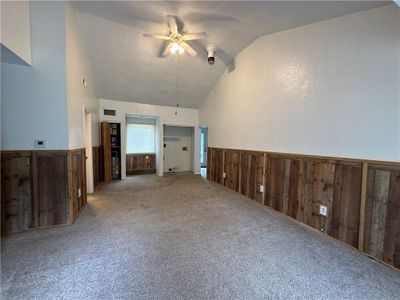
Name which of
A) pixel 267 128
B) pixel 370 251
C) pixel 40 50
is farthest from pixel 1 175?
pixel 370 251

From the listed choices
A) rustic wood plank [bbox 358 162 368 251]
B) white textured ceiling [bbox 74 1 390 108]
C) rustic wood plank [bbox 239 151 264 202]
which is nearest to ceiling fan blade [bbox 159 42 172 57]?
white textured ceiling [bbox 74 1 390 108]

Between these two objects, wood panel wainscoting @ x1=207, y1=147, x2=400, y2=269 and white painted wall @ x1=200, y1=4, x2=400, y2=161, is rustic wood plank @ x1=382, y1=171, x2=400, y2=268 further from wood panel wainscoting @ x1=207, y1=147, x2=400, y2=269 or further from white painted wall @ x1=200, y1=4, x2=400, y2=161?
white painted wall @ x1=200, y1=4, x2=400, y2=161

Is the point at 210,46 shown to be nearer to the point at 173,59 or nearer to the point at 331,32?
the point at 173,59

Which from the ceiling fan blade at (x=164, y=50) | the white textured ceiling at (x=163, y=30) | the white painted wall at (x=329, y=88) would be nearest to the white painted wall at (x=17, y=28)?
the white textured ceiling at (x=163, y=30)

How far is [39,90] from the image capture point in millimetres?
2570

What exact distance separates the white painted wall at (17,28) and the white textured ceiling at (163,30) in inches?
33.5

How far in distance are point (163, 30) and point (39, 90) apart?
230cm

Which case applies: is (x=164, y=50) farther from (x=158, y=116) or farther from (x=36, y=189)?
(x=36, y=189)

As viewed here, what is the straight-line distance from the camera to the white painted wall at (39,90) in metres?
2.47

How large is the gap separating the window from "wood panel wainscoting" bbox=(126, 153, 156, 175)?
21cm

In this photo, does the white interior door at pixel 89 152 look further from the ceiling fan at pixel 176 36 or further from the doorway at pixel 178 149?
the doorway at pixel 178 149

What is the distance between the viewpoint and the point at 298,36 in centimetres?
299

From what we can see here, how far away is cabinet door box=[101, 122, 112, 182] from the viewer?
5672 millimetres

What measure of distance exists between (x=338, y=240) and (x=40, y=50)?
4.91 m
